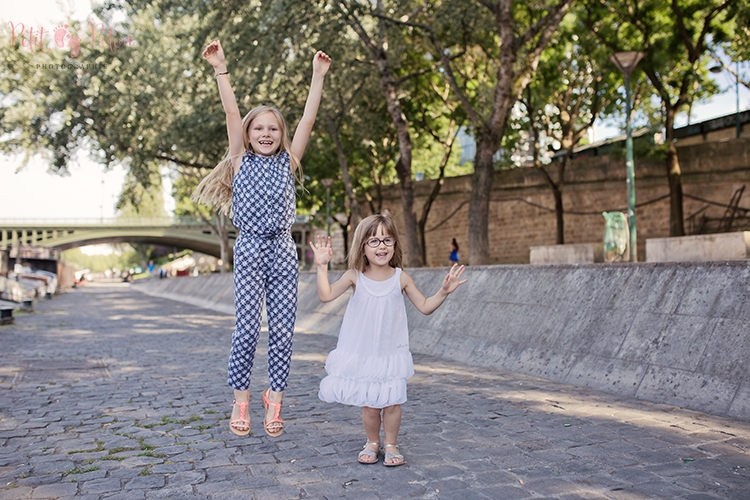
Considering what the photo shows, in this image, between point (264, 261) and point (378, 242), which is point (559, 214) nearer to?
point (264, 261)

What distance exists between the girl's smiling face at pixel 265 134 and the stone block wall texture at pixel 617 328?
3.19 meters

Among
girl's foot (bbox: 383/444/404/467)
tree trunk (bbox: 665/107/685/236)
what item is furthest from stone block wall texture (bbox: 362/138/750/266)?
girl's foot (bbox: 383/444/404/467)

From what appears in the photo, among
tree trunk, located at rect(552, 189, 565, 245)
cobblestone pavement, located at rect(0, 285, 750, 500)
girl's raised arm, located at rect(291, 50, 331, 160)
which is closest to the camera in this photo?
cobblestone pavement, located at rect(0, 285, 750, 500)

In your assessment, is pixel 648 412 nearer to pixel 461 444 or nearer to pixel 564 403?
pixel 564 403

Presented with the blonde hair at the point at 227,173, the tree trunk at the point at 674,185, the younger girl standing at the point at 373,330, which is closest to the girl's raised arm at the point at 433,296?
the younger girl standing at the point at 373,330

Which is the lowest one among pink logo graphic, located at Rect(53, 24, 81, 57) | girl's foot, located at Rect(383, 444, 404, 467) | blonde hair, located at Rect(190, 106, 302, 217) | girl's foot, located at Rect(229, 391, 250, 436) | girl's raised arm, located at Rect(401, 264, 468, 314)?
girl's foot, located at Rect(383, 444, 404, 467)

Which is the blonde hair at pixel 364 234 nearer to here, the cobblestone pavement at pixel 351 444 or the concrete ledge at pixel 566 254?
the cobblestone pavement at pixel 351 444

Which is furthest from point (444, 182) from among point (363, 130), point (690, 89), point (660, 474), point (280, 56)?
point (660, 474)

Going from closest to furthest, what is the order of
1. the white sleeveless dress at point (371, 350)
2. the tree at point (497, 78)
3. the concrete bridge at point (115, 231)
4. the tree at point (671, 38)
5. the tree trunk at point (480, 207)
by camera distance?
the white sleeveless dress at point (371, 350) < the tree at point (497, 78) < the tree trunk at point (480, 207) < the tree at point (671, 38) < the concrete bridge at point (115, 231)

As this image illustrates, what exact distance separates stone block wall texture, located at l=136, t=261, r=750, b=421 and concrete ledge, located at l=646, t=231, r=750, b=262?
9.31ft

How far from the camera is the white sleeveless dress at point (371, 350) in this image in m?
3.59

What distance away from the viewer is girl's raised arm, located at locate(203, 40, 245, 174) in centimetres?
415

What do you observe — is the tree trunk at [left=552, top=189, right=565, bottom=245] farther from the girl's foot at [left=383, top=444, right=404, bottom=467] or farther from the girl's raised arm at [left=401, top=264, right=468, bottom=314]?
the girl's foot at [left=383, top=444, right=404, bottom=467]

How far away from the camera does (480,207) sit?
Result: 1506 cm
